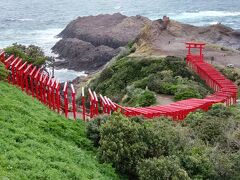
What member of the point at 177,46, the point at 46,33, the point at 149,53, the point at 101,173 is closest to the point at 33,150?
the point at 101,173

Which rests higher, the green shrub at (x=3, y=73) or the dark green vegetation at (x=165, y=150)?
the green shrub at (x=3, y=73)

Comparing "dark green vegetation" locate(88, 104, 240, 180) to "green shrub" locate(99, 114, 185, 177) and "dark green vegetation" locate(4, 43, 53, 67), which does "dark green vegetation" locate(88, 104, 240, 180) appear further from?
"dark green vegetation" locate(4, 43, 53, 67)

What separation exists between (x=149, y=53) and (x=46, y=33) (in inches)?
2103

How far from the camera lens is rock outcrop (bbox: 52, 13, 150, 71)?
202 ft

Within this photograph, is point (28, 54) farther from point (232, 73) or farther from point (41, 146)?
point (41, 146)

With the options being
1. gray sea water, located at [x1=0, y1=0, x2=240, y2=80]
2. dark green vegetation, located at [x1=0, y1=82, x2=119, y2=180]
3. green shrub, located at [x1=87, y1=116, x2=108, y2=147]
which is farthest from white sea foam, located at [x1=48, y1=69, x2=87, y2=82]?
green shrub, located at [x1=87, y1=116, x2=108, y2=147]

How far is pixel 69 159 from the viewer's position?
1418 centimetres

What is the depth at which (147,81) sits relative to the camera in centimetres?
2956

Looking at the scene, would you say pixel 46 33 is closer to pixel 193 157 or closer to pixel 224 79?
pixel 224 79

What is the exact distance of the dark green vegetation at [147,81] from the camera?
26.9 metres

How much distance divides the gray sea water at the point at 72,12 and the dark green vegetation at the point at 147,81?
35.6 meters

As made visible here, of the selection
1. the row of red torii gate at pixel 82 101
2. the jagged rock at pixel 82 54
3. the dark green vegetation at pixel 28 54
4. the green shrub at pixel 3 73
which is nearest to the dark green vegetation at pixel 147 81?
the row of red torii gate at pixel 82 101

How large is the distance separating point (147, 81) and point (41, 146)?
52.0ft

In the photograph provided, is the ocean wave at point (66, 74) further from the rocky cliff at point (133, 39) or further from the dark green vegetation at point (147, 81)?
the dark green vegetation at point (147, 81)
